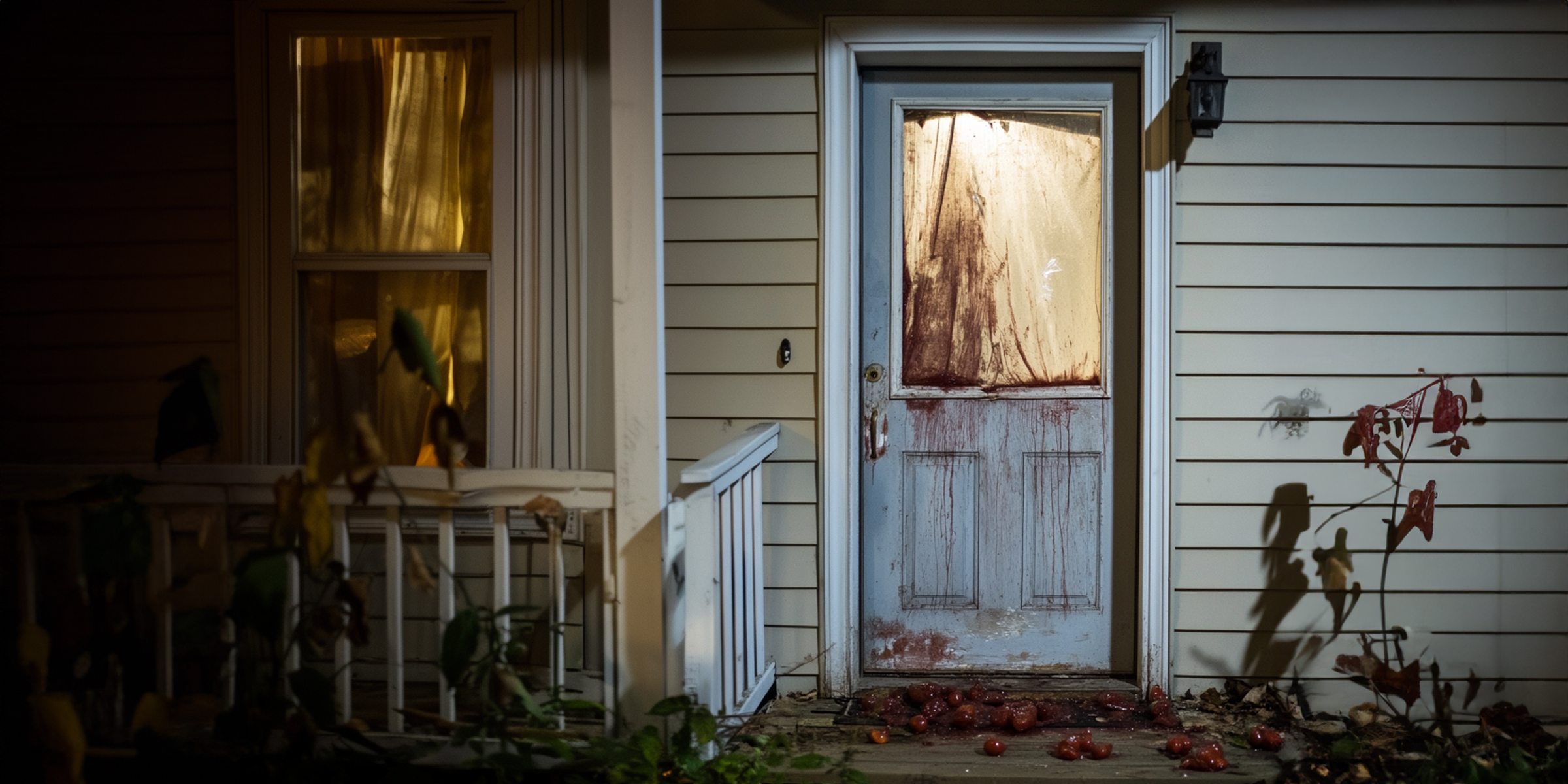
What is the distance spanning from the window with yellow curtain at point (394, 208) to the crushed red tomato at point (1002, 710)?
142 cm

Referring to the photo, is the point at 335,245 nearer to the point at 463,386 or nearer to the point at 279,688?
the point at 463,386

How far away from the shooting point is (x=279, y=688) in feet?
6.51

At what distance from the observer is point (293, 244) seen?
9.18ft

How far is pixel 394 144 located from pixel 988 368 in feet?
6.31

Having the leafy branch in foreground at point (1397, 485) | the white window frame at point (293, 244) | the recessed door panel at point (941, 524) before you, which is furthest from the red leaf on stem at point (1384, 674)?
the white window frame at point (293, 244)

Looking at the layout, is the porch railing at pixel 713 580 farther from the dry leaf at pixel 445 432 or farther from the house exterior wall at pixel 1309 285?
the dry leaf at pixel 445 432

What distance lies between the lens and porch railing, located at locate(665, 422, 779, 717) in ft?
6.97

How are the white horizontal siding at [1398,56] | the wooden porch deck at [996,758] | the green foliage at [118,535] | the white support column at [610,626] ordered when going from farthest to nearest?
the white horizontal siding at [1398,56], the wooden porch deck at [996,758], the white support column at [610,626], the green foliage at [118,535]

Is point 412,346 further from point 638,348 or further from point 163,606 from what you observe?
point 163,606

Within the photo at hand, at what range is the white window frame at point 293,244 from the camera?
9.11 ft

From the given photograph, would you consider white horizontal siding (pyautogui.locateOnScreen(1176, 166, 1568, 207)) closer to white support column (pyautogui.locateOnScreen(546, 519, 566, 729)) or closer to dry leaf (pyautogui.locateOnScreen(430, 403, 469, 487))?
white support column (pyautogui.locateOnScreen(546, 519, 566, 729))

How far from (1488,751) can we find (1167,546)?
0.93 m

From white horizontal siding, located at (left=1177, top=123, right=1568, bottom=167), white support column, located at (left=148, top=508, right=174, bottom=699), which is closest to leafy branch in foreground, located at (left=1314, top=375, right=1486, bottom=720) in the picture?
white horizontal siding, located at (left=1177, top=123, right=1568, bottom=167)

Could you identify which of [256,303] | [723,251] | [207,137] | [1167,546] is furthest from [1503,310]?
[207,137]
